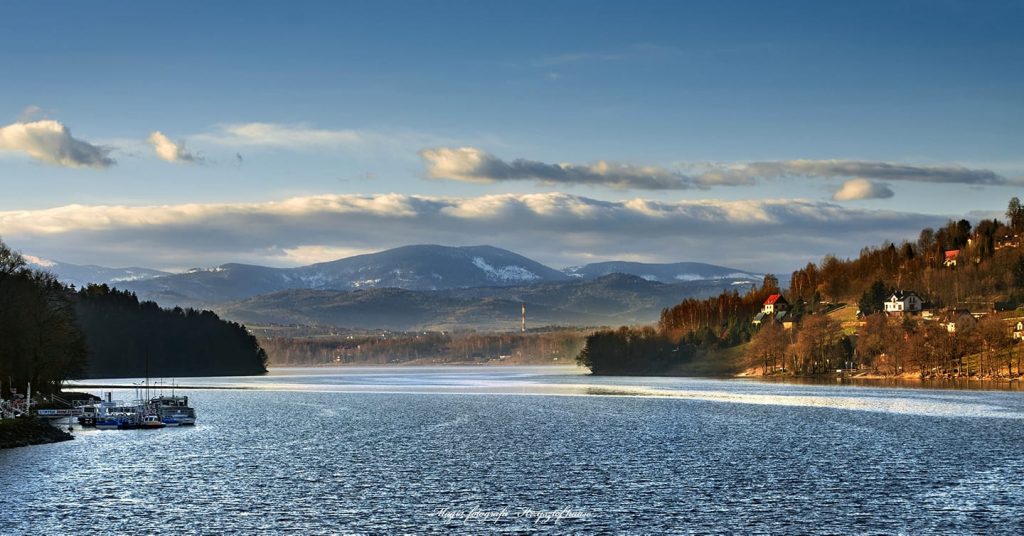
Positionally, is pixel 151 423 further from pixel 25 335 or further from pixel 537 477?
pixel 537 477

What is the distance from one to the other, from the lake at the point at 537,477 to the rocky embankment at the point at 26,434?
8.19 ft

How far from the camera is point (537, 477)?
8756cm

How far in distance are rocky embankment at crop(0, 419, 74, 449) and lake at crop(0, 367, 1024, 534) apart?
8.19 feet

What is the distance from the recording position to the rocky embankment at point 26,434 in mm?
114050

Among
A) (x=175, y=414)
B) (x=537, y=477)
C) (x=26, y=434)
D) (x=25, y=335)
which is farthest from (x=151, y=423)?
(x=537, y=477)

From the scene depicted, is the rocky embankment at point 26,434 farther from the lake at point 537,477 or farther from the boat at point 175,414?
Result: the boat at point 175,414

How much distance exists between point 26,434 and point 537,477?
203ft

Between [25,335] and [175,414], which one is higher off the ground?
[25,335]

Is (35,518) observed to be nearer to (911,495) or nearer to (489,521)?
(489,521)

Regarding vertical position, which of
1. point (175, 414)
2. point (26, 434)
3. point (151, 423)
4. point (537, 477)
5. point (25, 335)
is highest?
point (25, 335)

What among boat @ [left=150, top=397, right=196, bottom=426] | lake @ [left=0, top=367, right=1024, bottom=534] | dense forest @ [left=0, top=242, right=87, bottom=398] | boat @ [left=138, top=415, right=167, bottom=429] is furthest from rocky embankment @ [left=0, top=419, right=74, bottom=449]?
boat @ [left=150, top=397, right=196, bottom=426]

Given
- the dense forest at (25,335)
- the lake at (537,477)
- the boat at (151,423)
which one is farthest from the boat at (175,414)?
the dense forest at (25,335)

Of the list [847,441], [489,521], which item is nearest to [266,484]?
[489,521]

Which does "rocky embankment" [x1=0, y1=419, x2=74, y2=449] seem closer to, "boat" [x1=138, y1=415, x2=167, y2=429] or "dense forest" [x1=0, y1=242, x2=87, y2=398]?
"dense forest" [x1=0, y1=242, x2=87, y2=398]
